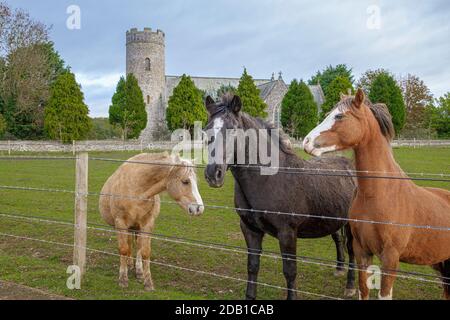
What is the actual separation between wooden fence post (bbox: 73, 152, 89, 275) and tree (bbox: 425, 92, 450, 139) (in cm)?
4437

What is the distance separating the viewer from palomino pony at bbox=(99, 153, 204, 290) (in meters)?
4.42

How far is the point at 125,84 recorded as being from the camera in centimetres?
3881

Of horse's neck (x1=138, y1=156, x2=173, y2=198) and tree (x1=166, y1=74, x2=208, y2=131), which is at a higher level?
tree (x1=166, y1=74, x2=208, y2=131)

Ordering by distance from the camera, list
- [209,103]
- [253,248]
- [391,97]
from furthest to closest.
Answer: [391,97] < [253,248] < [209,103]

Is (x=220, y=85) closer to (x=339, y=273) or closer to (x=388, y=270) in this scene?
(x=339, y=273)

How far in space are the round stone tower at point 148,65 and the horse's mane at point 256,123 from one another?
4598 centimetres

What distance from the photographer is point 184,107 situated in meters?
38.8

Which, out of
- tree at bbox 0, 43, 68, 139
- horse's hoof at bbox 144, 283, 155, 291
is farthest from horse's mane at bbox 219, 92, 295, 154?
tree at bbox 0, 43, 68, 139

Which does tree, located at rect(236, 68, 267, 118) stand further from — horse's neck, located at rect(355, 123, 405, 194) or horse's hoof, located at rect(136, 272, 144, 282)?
horse's neck, located at rect(355, 123, 405, 194)

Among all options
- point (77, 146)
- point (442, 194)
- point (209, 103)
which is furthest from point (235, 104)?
point (77, 146)

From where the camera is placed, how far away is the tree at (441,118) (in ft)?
137

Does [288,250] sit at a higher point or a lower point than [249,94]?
lower

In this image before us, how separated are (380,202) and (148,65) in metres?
49.6
